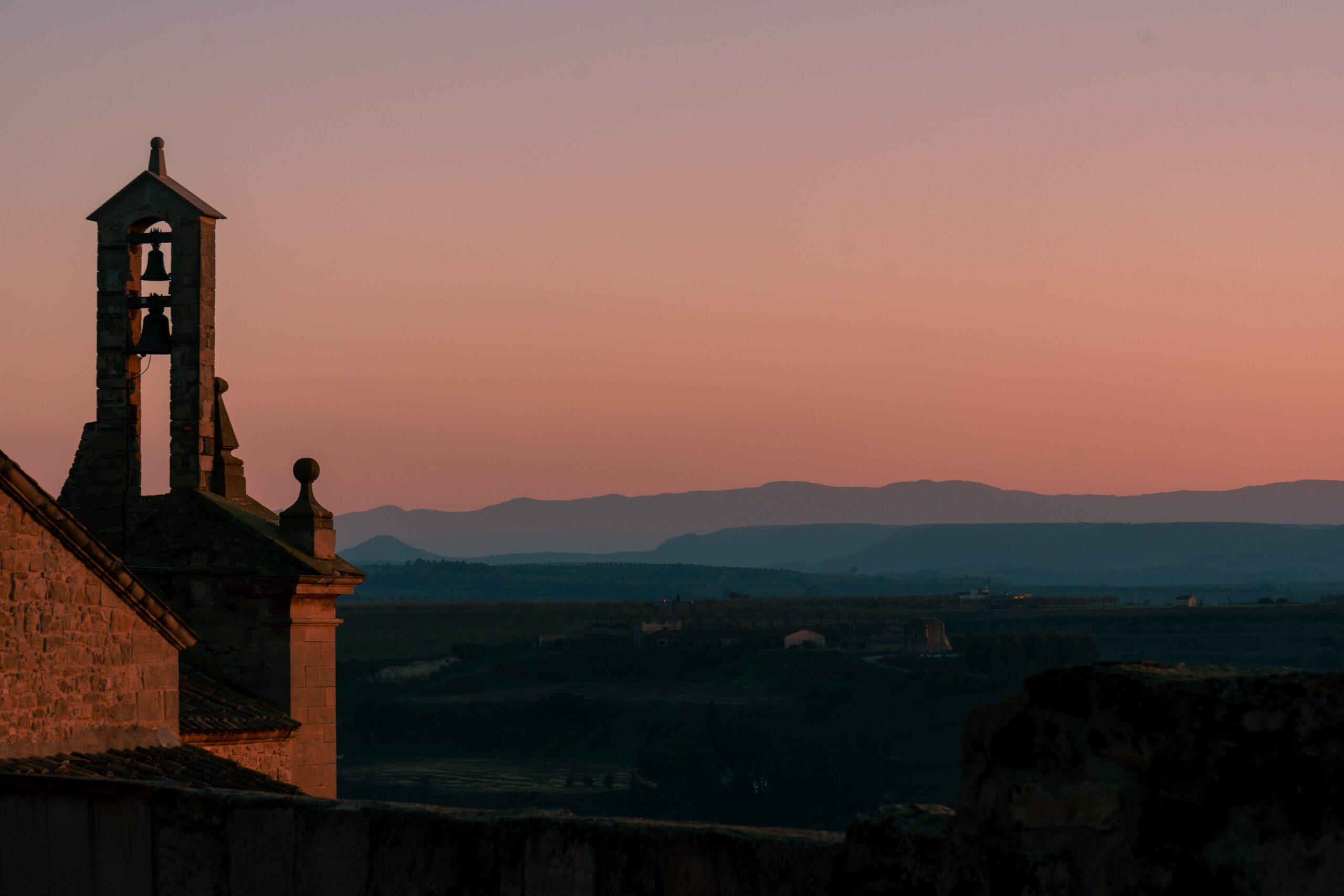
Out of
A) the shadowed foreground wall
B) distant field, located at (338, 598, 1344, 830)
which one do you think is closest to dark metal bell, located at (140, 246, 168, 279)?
the shadowed foreground wall

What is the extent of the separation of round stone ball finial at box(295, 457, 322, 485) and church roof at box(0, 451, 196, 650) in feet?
11.4

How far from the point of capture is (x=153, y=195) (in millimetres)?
15531

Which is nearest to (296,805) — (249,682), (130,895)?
(130,895)

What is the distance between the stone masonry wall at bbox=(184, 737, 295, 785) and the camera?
43.7ft

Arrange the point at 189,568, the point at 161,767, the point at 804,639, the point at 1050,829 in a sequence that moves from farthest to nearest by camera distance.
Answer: the point at 804,639
the point at 189,568
the point at 161,767
the point at 1050,829

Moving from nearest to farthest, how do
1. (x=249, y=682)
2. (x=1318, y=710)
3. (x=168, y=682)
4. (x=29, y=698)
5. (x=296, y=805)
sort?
(x=1318, y=710), (x=296, y=805), (x=29, y=698), (x=168, y=682), (x=249, y=682)

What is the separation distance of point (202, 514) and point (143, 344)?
200 centimetres

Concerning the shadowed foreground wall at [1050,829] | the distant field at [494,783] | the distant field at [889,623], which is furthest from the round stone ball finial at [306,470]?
the distant field at [889,623]

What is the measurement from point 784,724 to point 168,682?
88630 millimetres

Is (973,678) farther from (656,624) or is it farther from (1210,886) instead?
(1210,886)

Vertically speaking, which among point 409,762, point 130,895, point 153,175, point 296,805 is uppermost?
point 153,175

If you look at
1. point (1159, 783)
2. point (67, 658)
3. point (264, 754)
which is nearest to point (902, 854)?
point (1159, 783)

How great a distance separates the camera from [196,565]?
48.0ft

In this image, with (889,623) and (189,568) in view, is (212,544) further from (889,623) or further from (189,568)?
(889,623)
